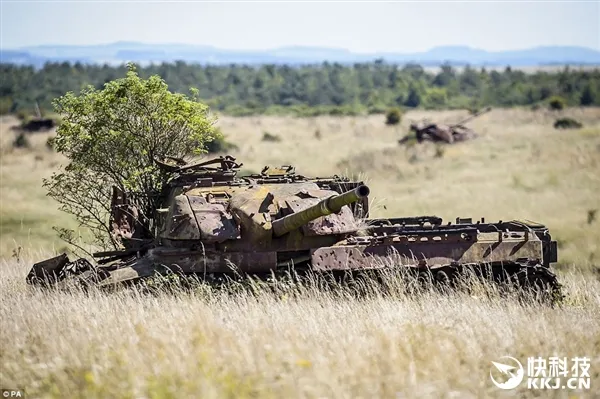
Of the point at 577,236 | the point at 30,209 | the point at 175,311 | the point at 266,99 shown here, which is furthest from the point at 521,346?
the point at 266,99

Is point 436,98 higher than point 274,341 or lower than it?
lower

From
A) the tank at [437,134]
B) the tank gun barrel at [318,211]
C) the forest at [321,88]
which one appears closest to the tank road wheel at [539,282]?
the tank gun barrel at [318,211]

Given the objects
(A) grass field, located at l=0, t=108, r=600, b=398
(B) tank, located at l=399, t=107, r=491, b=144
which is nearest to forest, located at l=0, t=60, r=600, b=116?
(B) tank, located at l=399, t=107, r=491, b=144

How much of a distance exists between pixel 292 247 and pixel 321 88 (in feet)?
247

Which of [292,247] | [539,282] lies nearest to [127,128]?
[292,247]

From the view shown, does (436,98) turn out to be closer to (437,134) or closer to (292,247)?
(437,134)

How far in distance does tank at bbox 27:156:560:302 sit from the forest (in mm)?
50425

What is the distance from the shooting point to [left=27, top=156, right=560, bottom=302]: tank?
11.5m

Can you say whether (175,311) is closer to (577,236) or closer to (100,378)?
(100,378)

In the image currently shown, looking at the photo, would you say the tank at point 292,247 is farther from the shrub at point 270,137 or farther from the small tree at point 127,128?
the shrub at point 270,137

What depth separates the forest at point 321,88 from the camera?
68.7 meters

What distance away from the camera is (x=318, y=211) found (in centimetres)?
1080

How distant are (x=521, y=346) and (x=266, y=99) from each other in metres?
72.9

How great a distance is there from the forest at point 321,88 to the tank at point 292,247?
50.4 metres
